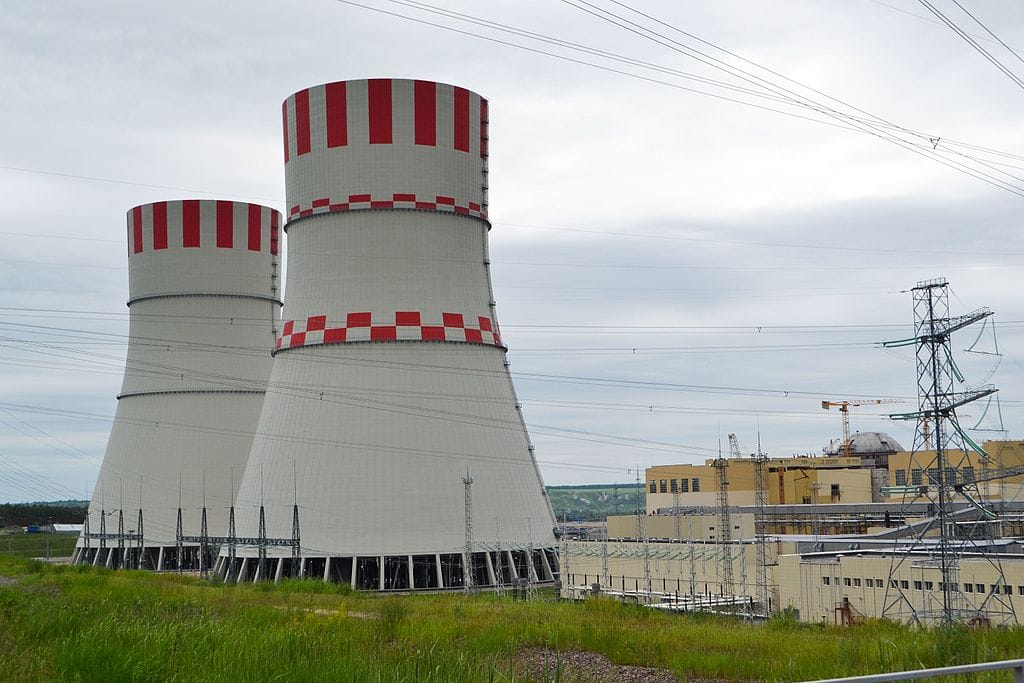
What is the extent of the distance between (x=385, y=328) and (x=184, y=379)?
10440mm

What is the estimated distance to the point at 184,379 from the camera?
1126 inches

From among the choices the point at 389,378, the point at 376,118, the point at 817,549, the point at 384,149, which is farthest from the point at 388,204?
the point at 817,549

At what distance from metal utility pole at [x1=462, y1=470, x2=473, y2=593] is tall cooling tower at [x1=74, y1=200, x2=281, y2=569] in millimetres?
10594

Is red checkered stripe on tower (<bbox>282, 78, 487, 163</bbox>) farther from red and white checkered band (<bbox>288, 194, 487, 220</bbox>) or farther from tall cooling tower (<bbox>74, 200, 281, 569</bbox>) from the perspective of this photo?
tall cooling tower (<bbox>74, 200, 281, 569</bbox>)

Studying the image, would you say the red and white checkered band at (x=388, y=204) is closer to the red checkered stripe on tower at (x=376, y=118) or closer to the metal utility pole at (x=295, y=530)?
the red checkered stripe on tower at (x=376, y=118)

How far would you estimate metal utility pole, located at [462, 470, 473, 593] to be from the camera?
19969mm

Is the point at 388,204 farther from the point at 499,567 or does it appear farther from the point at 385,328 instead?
the point at 499,567

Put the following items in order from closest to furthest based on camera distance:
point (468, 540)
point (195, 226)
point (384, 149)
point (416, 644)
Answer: point (416, 644) → point (468, 540) → point (384, 149) → point (195, 226)

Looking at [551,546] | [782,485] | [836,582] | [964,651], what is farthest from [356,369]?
[782,485]

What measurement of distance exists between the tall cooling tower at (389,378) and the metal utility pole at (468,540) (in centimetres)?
8

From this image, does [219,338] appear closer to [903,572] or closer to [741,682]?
[903,572]

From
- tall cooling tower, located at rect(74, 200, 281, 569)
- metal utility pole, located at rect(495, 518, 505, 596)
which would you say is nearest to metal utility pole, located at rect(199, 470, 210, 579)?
tall cooling tower, located at rect(74, 200, 281, 569)

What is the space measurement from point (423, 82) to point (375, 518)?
925 cm

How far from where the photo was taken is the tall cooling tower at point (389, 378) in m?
20.6
